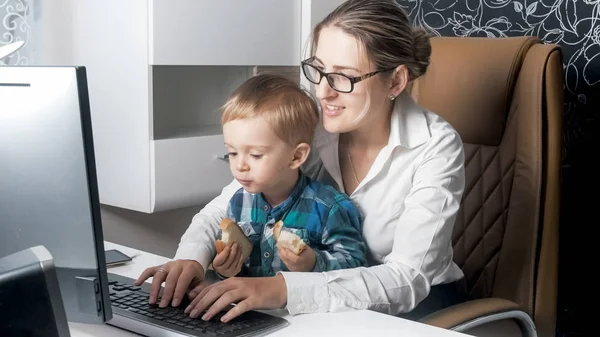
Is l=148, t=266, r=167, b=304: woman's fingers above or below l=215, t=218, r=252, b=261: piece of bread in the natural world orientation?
below

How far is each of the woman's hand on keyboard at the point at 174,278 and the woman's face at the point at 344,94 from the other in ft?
1.26

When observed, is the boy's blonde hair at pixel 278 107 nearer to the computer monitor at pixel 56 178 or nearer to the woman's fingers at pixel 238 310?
the woman's fingers at pixel 238 310

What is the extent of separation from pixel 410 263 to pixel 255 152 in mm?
331

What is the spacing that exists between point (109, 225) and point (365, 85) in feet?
3.42

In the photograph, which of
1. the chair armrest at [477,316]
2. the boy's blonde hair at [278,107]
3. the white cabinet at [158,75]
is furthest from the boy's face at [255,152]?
the white cabinet at [158,75]

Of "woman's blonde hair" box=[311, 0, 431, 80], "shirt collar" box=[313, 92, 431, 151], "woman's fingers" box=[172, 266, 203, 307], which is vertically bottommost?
"woman's fingers" box=[172, 266, 203, 307]

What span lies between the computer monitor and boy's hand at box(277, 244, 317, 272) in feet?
1.19

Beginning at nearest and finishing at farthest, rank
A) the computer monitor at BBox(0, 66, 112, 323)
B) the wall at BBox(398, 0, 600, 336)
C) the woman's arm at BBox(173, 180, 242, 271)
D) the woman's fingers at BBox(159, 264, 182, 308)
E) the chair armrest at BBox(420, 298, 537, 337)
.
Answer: the computer monitor at BBox(0, 66, 112, 323) < the woman's fingers at BBox(159, 264, 182, 308) < the chair armrest at BBox(420, 298, 537, 337) < the woman's arm at BBox(173, 180, 242, 271) < the wall at BBox(398, 0, 600, 336)

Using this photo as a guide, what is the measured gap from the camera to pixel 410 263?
124cm

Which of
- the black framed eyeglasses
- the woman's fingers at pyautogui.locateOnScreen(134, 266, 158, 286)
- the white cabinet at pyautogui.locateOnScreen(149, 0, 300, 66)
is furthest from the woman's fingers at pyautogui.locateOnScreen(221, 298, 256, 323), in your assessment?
the white cabinet at pyautogui.locateOnScreen(149, 0, 300, 66)

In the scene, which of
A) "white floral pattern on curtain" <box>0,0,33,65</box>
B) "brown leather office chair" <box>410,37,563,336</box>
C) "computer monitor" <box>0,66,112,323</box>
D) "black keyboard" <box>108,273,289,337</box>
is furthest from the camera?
"white floral pattern on curtain" <box>0,0,33,65</box>

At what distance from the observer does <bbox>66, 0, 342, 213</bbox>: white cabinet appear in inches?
72.7

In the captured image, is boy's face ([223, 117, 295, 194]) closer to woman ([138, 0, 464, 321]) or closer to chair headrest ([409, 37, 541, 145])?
woman ([138, 0, 464, 321])

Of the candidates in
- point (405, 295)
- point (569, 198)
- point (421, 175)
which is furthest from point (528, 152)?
point (569, 198)
